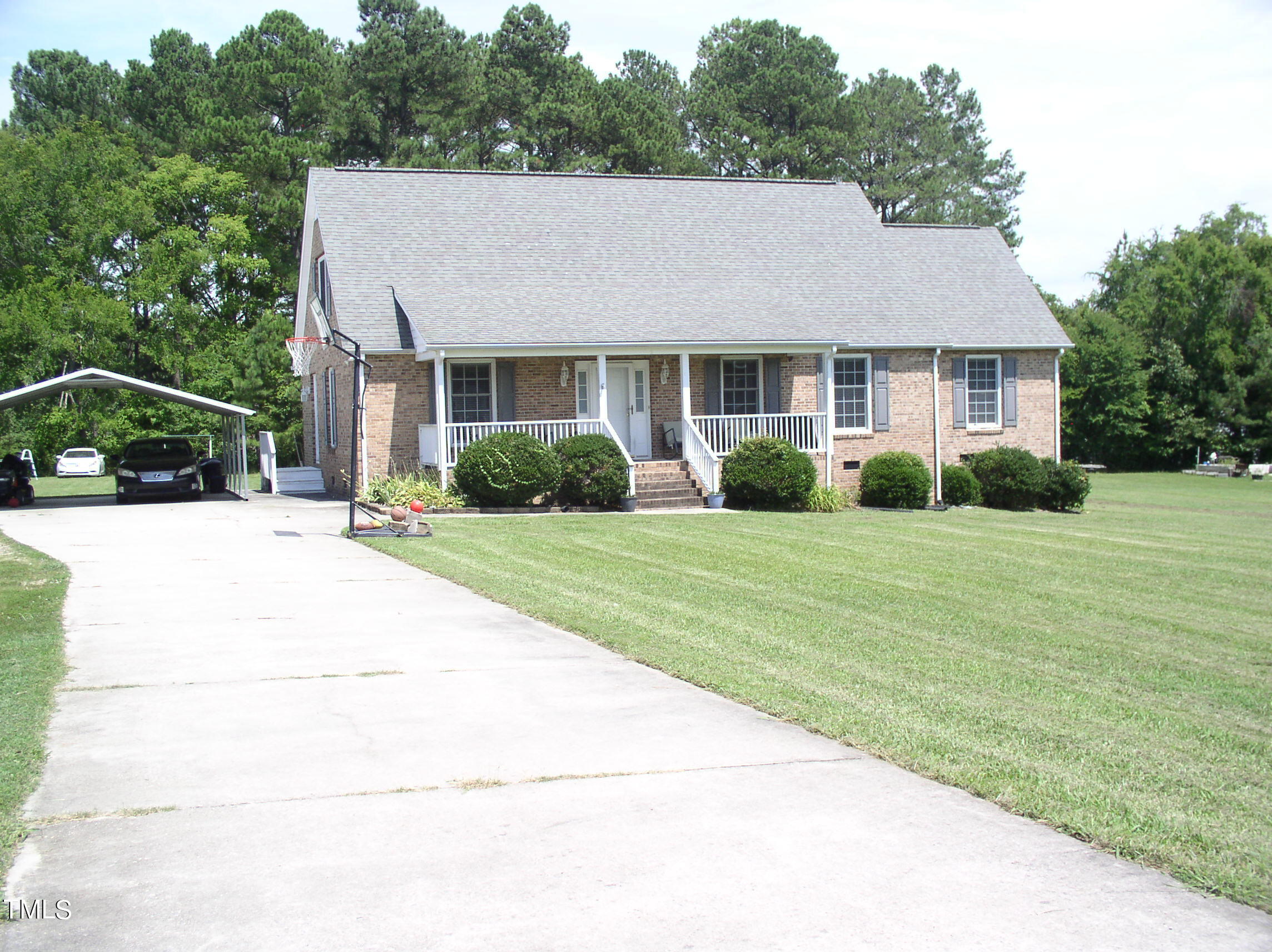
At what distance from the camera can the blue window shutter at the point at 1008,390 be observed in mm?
27625

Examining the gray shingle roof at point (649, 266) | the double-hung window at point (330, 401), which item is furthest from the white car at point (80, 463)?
the gray shingle roof at point (649, 266)

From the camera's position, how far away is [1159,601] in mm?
11711

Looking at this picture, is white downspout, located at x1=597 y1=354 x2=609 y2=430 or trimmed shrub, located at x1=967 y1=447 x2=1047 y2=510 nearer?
white downspout, located at x1=597 y1=354 x2=609 y2=430

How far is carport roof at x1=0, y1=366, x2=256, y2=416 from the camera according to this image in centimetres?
2369

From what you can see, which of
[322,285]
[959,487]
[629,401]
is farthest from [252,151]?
[959,487]

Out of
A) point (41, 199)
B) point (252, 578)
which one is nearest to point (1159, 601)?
point (252, 578)

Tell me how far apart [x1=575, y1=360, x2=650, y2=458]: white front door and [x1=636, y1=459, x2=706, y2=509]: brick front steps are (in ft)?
5.49

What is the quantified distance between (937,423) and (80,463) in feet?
101

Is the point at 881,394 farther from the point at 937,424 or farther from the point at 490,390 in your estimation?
the point at 490,390

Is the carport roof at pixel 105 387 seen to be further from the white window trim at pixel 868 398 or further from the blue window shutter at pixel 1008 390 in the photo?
the blue window shutter at pixel 1008 390

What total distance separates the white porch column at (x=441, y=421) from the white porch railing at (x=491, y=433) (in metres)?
0.02

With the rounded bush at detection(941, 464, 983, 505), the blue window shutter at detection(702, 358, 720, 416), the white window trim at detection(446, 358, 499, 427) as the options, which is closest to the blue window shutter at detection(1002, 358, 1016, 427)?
the rounded bush at detection(941, 464, 983, 505)

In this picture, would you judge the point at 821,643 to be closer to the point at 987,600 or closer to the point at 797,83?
the point at 987,600

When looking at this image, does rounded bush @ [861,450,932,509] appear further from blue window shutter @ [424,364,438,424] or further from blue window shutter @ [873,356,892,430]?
blue window shutter @ [424,364,438,424]
